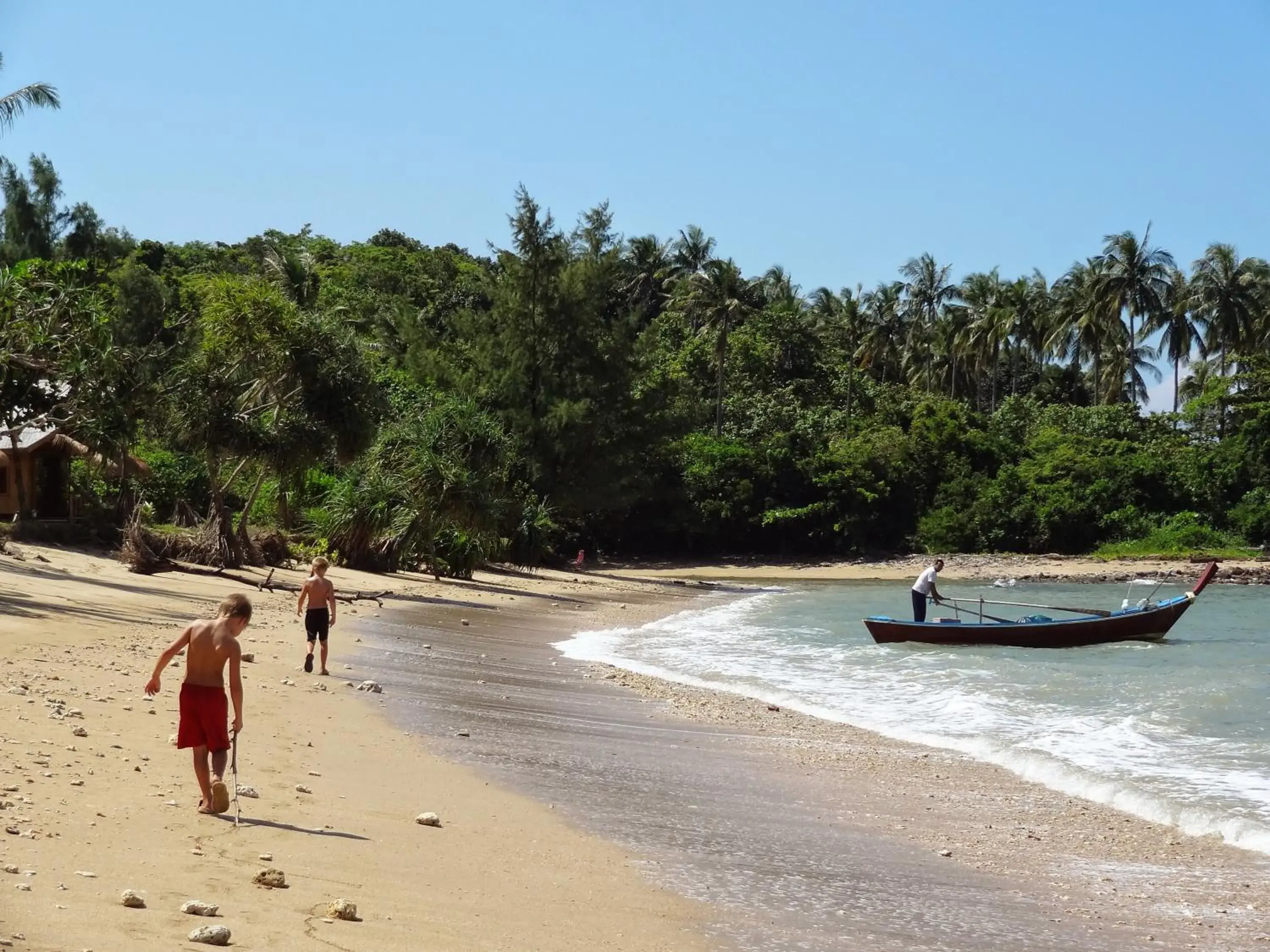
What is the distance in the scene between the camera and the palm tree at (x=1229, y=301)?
64438 mm

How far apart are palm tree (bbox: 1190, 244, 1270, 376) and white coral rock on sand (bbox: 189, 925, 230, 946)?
Answer: 2638 inches

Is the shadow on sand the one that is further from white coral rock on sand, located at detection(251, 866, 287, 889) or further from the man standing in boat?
the man standing in boat

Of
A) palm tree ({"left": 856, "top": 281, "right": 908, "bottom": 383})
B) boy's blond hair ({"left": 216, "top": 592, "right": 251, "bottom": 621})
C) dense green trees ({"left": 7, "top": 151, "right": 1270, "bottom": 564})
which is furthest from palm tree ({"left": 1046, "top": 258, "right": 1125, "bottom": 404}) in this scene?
boy's blond hair ({"left": 216, "top": 592, "right": 251, "bottom": 621})

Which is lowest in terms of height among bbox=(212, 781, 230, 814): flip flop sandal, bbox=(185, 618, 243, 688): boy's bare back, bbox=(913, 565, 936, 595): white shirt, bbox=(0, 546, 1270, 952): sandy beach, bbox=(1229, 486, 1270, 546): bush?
bbox=(0, 546, 1270, 952): sandy beach

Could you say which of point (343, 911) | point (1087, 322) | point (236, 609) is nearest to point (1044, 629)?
point (236, 609)

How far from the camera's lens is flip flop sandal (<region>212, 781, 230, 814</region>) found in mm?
6805

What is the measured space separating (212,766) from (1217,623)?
27434 mm

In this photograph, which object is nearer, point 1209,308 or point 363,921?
point 363,921

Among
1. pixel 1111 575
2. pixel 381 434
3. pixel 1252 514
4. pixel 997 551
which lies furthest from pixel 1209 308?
pixel 381 434

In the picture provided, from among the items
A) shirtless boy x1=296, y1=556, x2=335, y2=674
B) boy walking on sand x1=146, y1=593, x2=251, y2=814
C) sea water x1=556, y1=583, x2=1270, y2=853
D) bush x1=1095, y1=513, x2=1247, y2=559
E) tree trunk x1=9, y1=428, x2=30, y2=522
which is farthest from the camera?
bush x1=1095, y1=513, x2=1247, y2=559

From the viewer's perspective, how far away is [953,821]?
879 cm

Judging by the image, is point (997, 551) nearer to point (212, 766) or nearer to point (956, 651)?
point (956, 651)

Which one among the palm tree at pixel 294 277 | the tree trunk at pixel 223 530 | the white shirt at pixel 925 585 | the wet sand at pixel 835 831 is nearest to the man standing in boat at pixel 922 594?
the white shirt at pixel 925 585

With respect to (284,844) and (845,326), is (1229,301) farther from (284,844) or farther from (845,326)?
(284,844)
